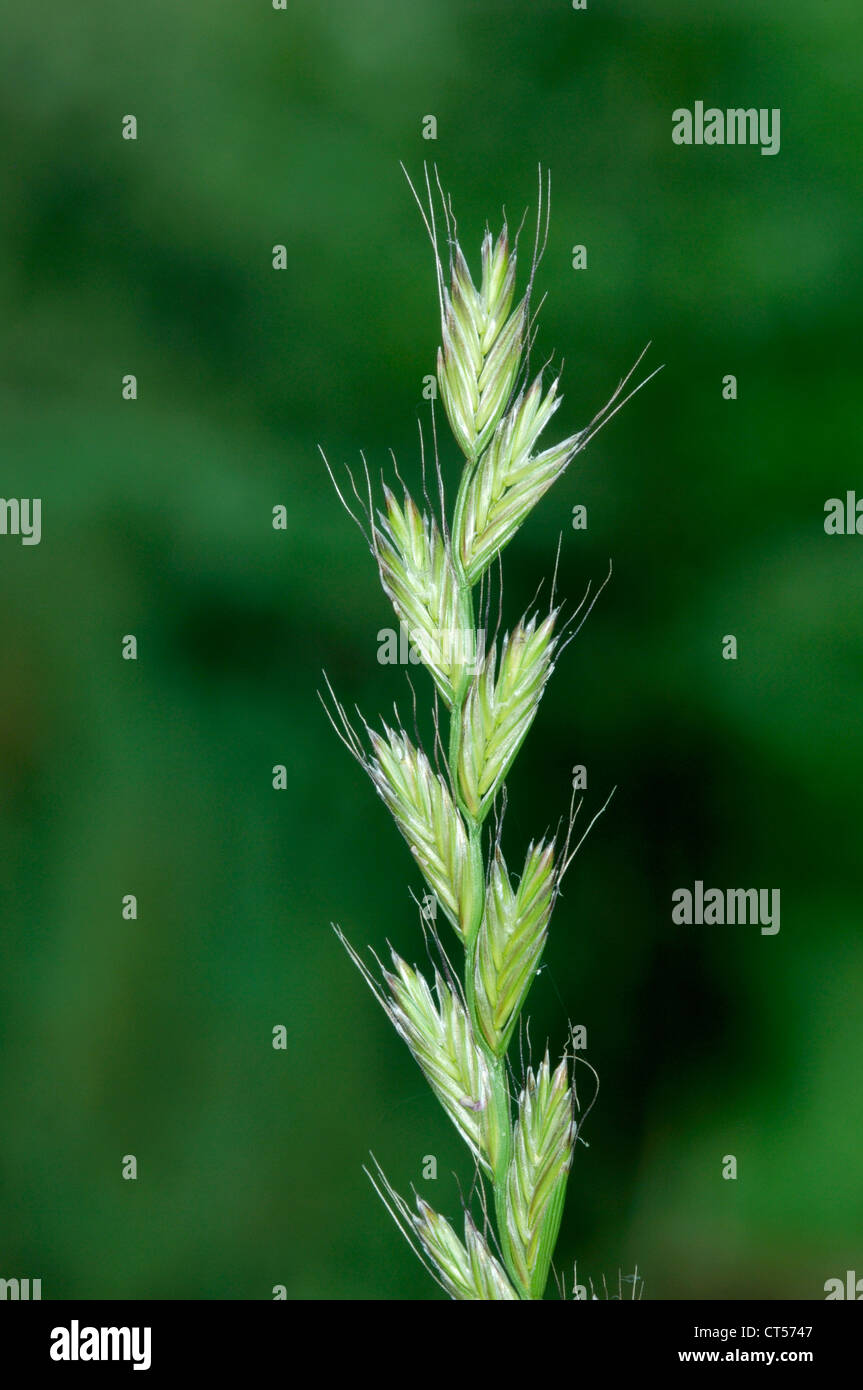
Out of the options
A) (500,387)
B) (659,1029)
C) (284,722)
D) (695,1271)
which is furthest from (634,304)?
(695,1271)

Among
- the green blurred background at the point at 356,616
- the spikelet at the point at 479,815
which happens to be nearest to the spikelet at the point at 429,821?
the spikelet at the point at 479,815

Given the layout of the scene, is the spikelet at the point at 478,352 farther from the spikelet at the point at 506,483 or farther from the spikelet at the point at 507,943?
the spikelet at the point at 507,943

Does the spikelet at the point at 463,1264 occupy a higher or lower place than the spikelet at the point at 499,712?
lower

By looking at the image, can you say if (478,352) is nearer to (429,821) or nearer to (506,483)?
(506,483)

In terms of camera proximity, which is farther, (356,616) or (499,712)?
(356,616)

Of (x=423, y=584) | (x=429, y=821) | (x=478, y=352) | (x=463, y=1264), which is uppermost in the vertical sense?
(x=478, y=352)

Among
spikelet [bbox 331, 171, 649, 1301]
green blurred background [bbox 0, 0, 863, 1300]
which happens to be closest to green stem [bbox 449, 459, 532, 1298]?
spikelet [bbox 331, 171, 649, 1301]

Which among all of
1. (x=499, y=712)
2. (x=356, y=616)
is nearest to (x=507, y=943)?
(x=499, y=712)

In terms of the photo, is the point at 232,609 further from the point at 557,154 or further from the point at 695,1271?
the point at 695,1271
